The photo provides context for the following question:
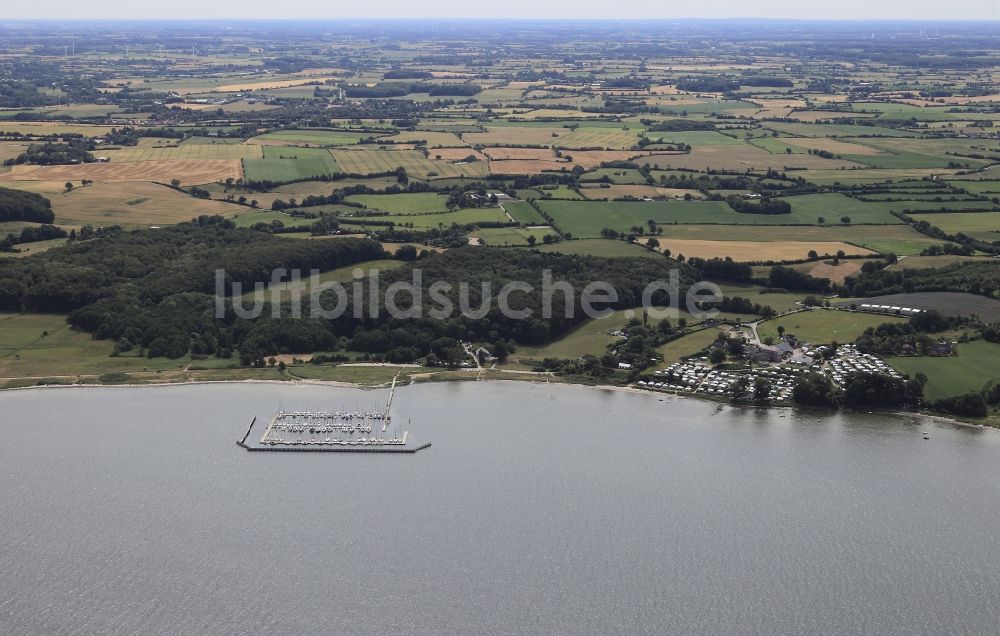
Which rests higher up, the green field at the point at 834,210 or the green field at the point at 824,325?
the green field at the point at 834,210

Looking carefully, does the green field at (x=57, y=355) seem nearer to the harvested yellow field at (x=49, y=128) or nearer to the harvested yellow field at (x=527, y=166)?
the harvested yellow field at (x=527, y=166)

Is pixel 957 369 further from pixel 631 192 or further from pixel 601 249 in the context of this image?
pixel 631 192

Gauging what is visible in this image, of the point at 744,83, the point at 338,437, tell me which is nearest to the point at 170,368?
the point at 338,437

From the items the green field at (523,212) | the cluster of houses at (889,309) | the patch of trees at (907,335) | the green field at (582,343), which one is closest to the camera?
the patch of trees at (907,335)

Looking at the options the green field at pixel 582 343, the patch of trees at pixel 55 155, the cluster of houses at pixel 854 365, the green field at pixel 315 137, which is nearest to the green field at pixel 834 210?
the green field at pixel 582 343

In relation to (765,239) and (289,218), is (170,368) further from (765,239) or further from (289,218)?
(765,239)

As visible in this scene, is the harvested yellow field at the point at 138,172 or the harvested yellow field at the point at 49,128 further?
the harvested yellow field at the point at 49,128

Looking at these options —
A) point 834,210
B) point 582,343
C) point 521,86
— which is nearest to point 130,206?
point 582,343
